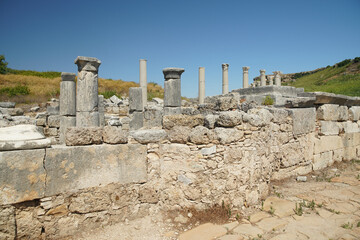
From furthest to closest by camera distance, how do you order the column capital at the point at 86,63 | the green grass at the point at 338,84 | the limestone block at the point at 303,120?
the green grass at the point at 338,84, the column capital at the point at 86,63, the limestone block at the point at 303,120

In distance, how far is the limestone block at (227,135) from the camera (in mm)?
3568

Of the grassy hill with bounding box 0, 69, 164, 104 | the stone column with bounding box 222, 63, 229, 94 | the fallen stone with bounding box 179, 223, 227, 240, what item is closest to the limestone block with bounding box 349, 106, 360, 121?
the fallen stone with bounding box 179, 223, 227, 240

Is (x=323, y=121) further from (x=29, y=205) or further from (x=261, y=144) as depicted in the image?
(x=29, y=205)

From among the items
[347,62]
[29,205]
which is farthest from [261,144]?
[347,62]

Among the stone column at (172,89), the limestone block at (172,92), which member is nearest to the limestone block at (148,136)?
the stone column at (172,89)

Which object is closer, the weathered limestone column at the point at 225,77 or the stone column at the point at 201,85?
the stone column at the point at 201,85

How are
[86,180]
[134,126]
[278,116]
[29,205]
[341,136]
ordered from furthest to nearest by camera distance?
[134,126]
[341,136]
[278,116]
[86,180]
[29,205]

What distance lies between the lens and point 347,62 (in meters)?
35.5

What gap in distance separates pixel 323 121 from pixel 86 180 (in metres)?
5.73

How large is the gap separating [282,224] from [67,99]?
9004mm

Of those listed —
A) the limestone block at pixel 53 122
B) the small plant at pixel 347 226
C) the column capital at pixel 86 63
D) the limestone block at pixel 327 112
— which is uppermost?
the column capital at pixel 86 63

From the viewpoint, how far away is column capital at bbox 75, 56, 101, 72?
7.62 m

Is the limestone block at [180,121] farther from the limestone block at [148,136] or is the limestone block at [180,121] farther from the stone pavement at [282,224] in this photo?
the stone pavement at [282,224]

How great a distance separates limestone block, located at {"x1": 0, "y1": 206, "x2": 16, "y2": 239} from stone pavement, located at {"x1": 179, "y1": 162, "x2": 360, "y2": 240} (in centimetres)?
194
